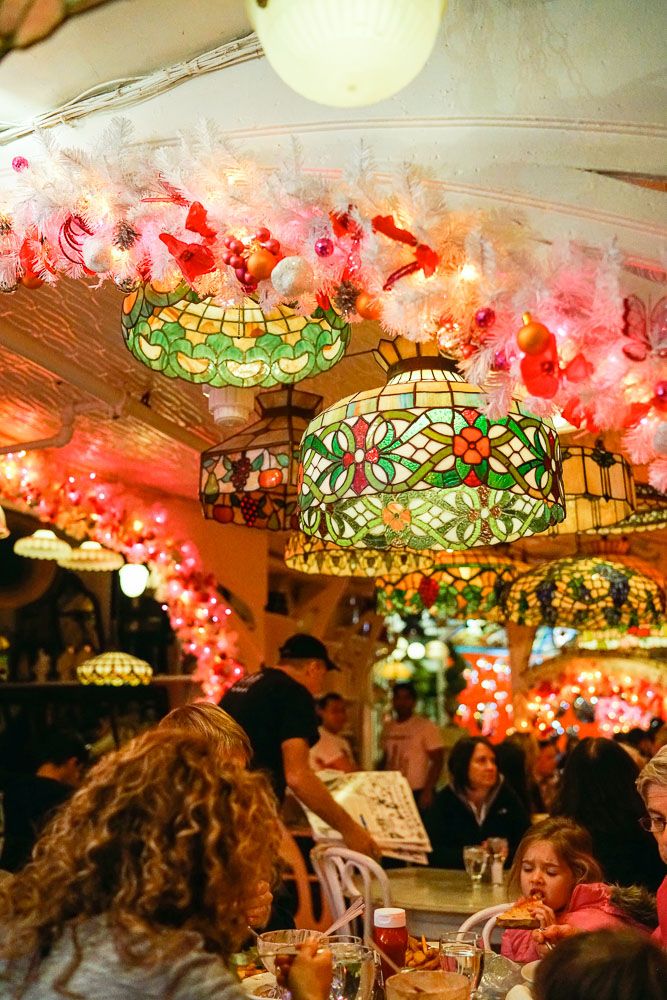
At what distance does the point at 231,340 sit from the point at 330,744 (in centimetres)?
463

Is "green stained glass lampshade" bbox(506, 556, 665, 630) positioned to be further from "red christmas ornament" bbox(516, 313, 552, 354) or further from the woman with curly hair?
the woman with curly hair

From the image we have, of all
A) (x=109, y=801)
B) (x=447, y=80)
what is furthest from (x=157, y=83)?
(x=109, y=801)

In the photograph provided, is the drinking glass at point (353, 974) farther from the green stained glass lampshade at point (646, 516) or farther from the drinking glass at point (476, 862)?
the green stained glass lampshade at point (646, 516)

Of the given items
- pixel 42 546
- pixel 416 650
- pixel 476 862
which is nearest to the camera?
pixel 476 862

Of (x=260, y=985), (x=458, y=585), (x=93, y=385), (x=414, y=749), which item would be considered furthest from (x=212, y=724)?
(x=414, y=749)

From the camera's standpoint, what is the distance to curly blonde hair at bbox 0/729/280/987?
1223 mm

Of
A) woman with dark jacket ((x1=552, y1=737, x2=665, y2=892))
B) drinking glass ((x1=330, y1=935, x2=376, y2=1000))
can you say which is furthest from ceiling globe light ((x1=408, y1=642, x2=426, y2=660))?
drinking glass ((x1=330, y1=935, x2=376, y2=1000))

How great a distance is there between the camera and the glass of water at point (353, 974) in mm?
1608

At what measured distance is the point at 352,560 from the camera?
4.51m

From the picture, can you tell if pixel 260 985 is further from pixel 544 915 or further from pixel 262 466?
pixel 262 466

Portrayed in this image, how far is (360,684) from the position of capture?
426 inches

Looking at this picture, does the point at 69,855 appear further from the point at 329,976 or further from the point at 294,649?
the point at 294,649

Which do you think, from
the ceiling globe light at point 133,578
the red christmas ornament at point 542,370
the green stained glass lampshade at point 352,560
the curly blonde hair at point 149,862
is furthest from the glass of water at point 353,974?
the ceiling globe light at point 133,578

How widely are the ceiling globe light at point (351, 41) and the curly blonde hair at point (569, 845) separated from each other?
5.91ft
